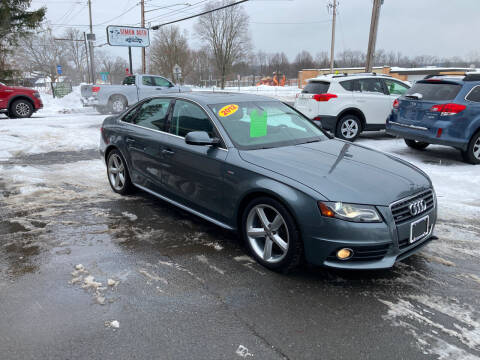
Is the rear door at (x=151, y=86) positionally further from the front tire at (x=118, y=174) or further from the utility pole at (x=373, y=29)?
the front tire at (x=118, y=174)

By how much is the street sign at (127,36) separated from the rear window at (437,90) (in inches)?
974

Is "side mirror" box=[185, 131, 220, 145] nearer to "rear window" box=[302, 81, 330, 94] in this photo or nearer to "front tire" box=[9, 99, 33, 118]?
"rear window" box=[302, 81, 330, 94]

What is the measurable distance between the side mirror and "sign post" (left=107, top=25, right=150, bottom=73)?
86.2ft

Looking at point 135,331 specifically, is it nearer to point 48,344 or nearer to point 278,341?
point 48,344

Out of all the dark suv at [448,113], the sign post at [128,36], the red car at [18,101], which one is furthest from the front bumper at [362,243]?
the sign post at [128,36]

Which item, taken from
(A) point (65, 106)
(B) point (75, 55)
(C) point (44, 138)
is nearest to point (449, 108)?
(C) point (44, 138)

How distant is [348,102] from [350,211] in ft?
24.0

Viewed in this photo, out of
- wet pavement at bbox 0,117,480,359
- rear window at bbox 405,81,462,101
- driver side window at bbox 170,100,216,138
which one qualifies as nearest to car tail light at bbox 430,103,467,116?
rear window at bbox 405,81,462,101

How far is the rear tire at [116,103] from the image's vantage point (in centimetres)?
1733

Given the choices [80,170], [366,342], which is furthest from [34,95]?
[366,342]

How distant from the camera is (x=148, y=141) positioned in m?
4.74

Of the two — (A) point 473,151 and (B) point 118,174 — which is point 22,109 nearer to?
(B) point 118,174

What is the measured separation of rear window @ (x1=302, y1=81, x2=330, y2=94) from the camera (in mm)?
9656

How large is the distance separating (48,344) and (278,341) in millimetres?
1512
